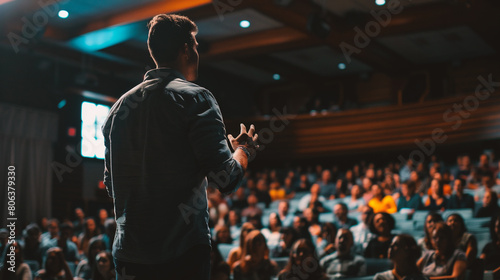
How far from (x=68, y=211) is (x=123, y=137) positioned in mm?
9368

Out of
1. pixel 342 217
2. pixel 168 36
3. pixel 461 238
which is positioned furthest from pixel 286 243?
pixel 168 36

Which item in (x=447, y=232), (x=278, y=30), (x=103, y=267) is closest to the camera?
(x=447, y=232)

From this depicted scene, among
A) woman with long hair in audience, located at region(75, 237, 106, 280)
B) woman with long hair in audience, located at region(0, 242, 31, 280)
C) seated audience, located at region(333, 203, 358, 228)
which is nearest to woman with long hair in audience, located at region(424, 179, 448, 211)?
seated audience, located at region(333, 203, 358, 228)

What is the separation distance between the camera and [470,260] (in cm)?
366

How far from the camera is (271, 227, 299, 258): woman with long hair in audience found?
5.28 m

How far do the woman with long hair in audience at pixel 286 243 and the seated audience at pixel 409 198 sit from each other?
1.63 metres

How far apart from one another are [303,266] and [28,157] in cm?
725

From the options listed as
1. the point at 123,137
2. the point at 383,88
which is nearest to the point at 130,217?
the point at 123,137

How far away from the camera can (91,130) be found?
420 inches

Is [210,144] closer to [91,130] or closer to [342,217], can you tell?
[342,217]

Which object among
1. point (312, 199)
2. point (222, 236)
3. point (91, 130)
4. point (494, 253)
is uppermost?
point (91, 130)

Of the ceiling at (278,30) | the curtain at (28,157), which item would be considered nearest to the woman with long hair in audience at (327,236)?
the ceiling at (278,30)

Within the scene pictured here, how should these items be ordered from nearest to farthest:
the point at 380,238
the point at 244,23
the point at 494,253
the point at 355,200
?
the point at 494,253 → the point at 380,238 → the point at 355,200 → the point at 244,23

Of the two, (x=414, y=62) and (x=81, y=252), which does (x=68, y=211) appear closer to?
(x=81, y=252)
